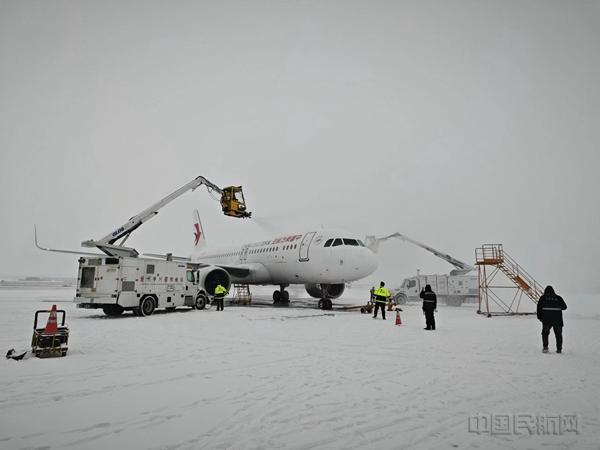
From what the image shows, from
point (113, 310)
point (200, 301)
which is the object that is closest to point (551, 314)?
point (200, 301)

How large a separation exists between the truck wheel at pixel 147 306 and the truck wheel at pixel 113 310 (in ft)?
2.95

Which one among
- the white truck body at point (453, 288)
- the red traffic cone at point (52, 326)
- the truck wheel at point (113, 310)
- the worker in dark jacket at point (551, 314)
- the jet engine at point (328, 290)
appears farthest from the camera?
the white truck body at point (453, 288)

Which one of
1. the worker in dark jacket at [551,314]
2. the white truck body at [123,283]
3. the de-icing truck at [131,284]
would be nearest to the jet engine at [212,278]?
the de-icing truck at [131,284]

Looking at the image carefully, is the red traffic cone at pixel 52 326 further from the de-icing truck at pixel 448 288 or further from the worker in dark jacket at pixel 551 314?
the de-icing truck at pixel 448 288

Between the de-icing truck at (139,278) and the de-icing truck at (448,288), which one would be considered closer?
the de-icing truck at (139,278)

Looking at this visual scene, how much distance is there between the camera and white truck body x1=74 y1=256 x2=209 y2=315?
1255 cm

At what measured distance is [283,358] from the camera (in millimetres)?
6488

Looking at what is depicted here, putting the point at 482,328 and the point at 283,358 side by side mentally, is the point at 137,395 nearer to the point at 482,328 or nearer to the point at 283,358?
the point at 283,358

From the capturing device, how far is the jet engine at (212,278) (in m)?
18.2

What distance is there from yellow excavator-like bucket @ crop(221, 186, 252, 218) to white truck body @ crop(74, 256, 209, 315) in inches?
162

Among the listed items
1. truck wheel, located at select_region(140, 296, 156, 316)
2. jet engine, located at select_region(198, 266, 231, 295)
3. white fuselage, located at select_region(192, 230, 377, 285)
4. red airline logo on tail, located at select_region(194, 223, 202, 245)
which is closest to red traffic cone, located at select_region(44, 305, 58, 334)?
truck wheel, located at select_region(140, 296, 156, 316)

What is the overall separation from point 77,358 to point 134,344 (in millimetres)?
1415

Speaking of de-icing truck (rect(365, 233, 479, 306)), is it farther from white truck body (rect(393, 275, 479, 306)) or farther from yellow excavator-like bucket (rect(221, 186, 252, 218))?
yellow excavator-like bucket (rect(221, 186, 252, 218))

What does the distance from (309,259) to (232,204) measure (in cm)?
486
